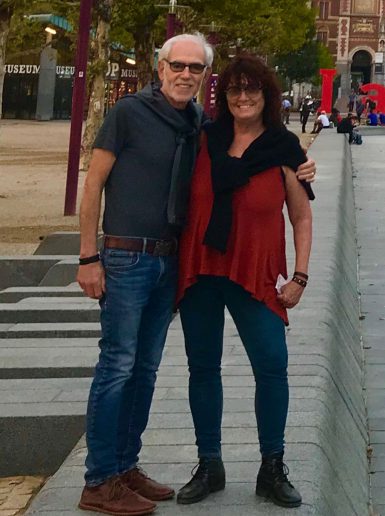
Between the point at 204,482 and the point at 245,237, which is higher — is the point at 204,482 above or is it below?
below

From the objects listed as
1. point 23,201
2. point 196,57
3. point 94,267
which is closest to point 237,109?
point 196,57

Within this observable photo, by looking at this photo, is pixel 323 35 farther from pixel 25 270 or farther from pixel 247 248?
pixel 247 248

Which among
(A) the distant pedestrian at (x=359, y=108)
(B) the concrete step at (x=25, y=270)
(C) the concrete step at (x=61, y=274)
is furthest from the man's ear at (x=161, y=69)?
(A) the distant pedestrian at (x=359, y=108)

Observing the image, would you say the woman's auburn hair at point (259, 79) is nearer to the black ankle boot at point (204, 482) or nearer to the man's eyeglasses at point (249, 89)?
the man's eyeglasses at point (249, 89)

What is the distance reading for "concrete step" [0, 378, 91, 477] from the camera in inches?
230

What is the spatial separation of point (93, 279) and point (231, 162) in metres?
0.69

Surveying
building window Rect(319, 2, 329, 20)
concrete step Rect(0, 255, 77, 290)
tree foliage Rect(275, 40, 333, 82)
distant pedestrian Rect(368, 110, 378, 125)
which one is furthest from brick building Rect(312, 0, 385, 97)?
concrete step Rect(0, 255, 77, 290)

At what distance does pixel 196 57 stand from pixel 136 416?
1.44 metres

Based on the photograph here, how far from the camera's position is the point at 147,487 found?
477cm

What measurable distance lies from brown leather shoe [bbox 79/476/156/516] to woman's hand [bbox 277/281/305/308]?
0.93m

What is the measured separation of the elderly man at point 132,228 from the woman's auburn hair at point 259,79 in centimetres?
10

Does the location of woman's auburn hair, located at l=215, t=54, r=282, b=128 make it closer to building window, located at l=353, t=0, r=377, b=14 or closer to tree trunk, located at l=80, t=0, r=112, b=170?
tree trunk, located at l=80, t=0, r=112, b=170

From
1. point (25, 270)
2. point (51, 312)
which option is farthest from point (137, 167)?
point (25, 270)

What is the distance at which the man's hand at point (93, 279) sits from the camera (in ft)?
15.2
